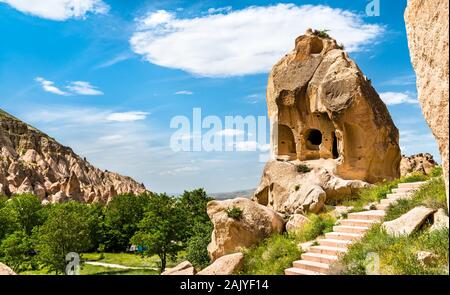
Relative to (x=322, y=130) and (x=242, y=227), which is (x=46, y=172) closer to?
(x=322, y=130)

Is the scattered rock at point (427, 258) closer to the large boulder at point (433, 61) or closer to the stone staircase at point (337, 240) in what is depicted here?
the stone staircase at point (337, 240)

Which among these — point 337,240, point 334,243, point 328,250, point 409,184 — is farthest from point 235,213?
point 409,184

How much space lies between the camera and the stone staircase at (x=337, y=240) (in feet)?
42.9

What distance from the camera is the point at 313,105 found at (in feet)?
87.9

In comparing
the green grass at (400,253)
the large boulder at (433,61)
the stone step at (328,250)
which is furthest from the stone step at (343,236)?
the large boulder at (433,61)

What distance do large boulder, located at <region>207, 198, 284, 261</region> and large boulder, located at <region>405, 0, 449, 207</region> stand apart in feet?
36.7

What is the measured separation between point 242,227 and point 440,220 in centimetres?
830

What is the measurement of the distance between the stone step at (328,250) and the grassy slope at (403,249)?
2.08ft

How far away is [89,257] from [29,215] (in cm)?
1078

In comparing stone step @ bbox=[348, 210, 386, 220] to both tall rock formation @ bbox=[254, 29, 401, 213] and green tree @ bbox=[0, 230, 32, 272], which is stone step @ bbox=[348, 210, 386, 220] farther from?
green tree @ bbox=[0, 230, 32, 272]

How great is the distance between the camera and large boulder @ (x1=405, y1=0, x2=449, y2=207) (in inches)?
265
